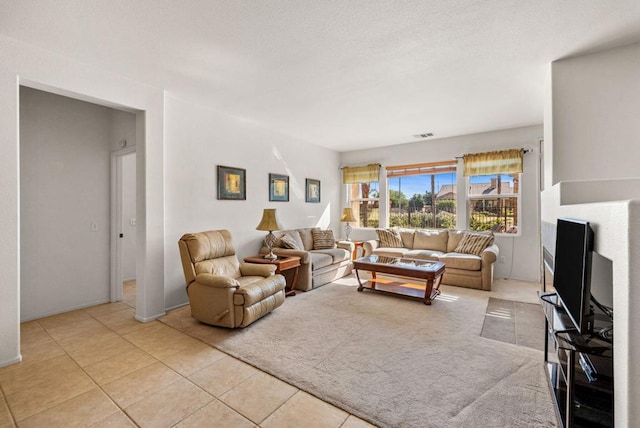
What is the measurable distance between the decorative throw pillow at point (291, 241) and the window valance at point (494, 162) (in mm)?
3292

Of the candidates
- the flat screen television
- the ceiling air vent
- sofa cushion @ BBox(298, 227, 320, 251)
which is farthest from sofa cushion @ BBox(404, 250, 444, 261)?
the flat screen television

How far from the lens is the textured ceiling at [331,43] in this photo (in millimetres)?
2021

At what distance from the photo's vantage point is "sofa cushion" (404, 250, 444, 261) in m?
4.88

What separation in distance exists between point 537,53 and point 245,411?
3.67 meters

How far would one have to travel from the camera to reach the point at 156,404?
1.89 meters

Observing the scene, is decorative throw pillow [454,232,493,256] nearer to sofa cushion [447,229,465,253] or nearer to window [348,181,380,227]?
sofa cushion [447,229,465,253]

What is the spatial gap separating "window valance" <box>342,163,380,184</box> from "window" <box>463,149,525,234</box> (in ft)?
5.89

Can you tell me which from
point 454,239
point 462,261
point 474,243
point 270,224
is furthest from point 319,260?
point 474,243

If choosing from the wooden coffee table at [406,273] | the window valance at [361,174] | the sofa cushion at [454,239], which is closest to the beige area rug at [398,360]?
the wooden coffee table at [406,273]

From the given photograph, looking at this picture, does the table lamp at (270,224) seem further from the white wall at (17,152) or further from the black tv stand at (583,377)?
the black tv stand at (583,377)

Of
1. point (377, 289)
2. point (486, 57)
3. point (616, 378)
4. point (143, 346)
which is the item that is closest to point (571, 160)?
point (486, 57)

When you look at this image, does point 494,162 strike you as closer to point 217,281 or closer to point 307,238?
point 307,238

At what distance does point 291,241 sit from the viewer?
478 cm

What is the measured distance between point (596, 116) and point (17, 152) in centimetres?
497
